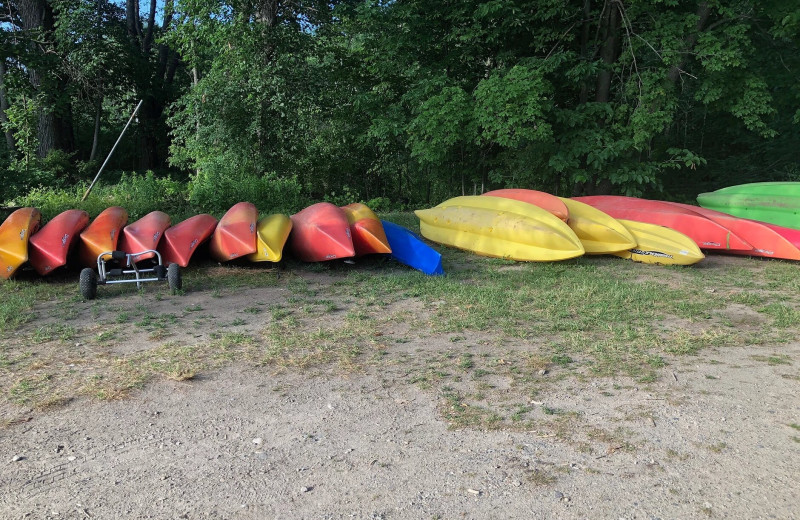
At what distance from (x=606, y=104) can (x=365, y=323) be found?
7.77 m

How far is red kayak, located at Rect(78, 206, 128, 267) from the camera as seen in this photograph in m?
6.07

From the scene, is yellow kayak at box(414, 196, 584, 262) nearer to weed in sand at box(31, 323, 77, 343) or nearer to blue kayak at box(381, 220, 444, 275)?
blue kayak at box(381, 220, 444, 275)

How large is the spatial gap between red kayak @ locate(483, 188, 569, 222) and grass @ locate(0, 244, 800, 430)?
0.97 meters

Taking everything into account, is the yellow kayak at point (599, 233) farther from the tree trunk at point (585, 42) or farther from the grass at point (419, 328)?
the tree trunk at point (585, 42)

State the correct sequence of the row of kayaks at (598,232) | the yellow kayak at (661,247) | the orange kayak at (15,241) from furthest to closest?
1. the row of kayaks at (598,232)
2. the yellow kayak at (661,247)
3. the orange kayak at (15,241)

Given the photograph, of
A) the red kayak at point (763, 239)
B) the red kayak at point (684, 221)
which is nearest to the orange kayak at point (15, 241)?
the red kayak at point (684, 221)

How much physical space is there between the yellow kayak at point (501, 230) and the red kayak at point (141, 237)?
11.9 feet

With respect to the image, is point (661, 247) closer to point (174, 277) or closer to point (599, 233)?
point (599, 233)

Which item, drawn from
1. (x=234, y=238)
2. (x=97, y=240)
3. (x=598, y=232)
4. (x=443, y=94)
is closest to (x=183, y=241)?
(x=234, y=238)

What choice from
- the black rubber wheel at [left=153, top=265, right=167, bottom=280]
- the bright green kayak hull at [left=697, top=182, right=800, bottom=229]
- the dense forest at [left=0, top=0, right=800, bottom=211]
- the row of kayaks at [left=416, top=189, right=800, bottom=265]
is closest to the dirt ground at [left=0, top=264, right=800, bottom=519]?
the black rubber wheel at [left=153, top=265, right=167, bottom=280]

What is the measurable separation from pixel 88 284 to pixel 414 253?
130 inches

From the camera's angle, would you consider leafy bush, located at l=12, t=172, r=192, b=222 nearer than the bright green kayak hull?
No

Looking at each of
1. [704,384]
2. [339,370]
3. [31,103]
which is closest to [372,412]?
[339,370]

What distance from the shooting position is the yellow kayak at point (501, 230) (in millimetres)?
7047
